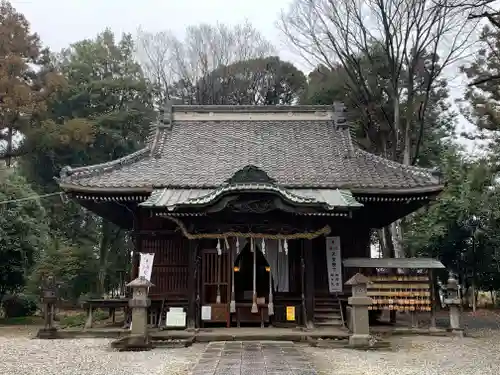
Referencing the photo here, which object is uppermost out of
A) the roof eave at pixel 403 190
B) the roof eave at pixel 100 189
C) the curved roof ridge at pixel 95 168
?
the curved roof ridge at pixel 95 168

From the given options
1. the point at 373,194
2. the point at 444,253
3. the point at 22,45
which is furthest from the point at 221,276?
the point at 22,45

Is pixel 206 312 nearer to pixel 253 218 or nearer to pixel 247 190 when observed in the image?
pixel 253 218

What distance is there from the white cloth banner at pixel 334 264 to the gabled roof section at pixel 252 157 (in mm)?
1514

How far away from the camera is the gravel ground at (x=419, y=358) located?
8.02 m

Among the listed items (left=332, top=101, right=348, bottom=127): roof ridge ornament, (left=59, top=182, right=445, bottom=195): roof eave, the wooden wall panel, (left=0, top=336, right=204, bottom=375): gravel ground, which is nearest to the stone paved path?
(left=0, top=336, right=204, bottom=375): gravel ground

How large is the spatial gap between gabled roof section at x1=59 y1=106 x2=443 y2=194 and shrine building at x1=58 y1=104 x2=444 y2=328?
48 millimetres

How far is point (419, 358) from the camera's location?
364 inches

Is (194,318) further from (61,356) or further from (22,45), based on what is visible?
(22,45)

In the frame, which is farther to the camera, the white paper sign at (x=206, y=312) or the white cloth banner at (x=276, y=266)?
the white cloth banner at (x=276, y=266)

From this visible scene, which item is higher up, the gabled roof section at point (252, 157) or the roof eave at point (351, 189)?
the gabled roof section at point (252, 157)

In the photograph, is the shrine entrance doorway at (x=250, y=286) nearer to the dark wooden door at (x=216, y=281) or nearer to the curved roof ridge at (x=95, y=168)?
the dark wooden door at (x=216, y=281)

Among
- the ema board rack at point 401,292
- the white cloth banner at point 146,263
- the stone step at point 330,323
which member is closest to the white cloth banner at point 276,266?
the stone step at point 330,323

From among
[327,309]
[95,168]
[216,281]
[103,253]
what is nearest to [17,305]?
[95,168]

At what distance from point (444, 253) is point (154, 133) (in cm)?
1303
